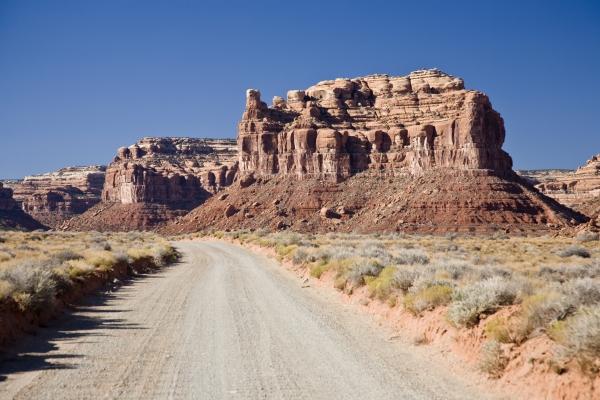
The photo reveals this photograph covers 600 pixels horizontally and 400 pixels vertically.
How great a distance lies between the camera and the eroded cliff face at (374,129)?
9231 cm

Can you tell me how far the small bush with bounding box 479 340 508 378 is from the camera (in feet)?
27.6

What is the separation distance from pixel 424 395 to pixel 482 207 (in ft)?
246

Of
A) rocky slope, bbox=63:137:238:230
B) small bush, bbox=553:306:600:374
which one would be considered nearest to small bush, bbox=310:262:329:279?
small bush, bbox=553:306:600:374

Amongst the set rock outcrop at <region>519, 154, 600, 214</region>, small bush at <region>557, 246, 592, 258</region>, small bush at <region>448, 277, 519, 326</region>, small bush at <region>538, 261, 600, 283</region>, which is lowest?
small bush at <region>557, 246, 592, 258</region>

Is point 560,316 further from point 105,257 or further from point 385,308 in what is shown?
point 105,257

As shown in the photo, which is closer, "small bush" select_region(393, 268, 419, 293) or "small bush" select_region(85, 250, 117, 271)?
"small bush" select_region(393, 268, 419, 293)

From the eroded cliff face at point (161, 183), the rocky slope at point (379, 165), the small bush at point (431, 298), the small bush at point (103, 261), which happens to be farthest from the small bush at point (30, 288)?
the eroded cliff face at point (161, 183)

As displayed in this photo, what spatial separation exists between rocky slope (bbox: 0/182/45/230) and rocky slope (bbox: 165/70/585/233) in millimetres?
56246

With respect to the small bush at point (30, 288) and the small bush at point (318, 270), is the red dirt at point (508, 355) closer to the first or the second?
the small bush at point (30, 288)

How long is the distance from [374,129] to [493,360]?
346ft

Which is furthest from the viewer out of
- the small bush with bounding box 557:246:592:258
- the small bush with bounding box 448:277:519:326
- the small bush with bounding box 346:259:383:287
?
the small bush with bounding box 557:246:592:258

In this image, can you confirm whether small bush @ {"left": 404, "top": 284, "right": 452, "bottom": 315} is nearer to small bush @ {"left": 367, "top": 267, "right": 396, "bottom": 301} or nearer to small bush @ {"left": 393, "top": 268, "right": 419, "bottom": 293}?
small bush @ {"left": 393, "top": 268, "right": 419, "bottom": 293}

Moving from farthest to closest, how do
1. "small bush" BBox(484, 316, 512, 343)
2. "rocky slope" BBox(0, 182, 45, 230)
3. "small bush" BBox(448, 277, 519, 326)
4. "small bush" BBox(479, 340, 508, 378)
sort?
1. "rocky slope" BBox(0, 182, 45, 230)
2. "small bush" BBox(448, 277, 519, 326)
3. "small bush" BBox(484, 316, 512, 343)
4. "small bush" BBox(479, 340, 508, 378)

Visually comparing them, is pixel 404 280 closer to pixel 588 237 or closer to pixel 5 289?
pixel 5 289
